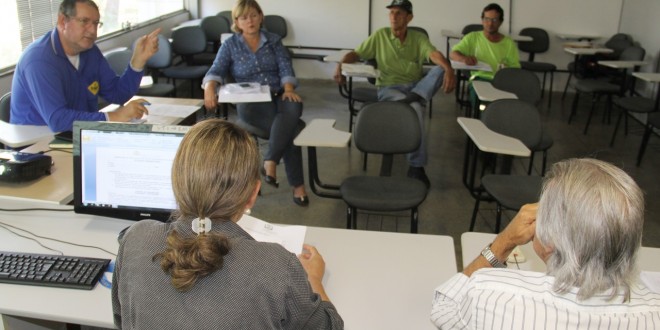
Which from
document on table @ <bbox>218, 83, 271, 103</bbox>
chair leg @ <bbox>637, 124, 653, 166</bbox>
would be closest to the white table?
document on table @ <bbox>218, 83, 271, 103</bbox>

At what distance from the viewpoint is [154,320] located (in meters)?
1.12

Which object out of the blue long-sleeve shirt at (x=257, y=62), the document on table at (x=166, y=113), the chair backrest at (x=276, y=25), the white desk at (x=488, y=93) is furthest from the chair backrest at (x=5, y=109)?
the chair backrest at (x=276, y=25)

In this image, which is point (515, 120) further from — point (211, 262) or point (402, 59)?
point (211, 262)

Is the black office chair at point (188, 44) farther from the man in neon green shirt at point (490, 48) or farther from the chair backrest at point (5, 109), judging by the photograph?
the chair backrest at point (5, 109)

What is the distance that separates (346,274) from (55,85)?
182 cm

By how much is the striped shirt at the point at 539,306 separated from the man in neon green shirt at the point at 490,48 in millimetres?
3827

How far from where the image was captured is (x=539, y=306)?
1222 millimetres

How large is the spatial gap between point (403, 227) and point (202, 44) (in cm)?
402

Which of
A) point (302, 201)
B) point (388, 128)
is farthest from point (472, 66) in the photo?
point (302, 201)

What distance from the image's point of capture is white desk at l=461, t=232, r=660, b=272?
1838mm

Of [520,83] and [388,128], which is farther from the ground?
[520,83]

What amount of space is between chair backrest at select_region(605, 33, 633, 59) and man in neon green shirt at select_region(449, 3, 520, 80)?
242 cm

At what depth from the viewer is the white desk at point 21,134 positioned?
2.64 m

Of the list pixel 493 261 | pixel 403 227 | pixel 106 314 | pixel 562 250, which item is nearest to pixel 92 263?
pixel 106 314
